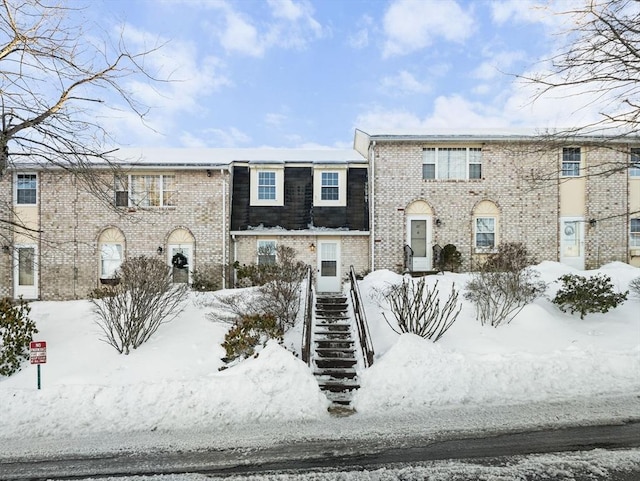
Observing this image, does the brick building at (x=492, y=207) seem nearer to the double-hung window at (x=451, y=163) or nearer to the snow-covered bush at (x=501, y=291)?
the double-hung window at (x=451, y=163)

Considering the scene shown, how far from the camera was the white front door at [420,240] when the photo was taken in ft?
50.8

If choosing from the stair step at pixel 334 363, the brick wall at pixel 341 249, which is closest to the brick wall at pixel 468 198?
the brick wall at pixel 341 249

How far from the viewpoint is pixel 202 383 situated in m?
6.44

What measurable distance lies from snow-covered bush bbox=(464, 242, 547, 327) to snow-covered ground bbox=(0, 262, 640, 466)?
59 cm

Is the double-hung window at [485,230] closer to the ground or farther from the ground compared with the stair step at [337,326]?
farther from the ground

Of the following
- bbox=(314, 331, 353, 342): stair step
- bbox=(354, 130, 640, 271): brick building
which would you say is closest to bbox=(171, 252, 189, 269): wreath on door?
bbox=(354, 130, 640, 271): brick building

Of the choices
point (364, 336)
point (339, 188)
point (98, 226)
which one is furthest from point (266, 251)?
point (364, 336)

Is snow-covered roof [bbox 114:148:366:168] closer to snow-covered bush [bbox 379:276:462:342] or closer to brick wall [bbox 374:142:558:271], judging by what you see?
brick wall [bbox 374:142:558:271]

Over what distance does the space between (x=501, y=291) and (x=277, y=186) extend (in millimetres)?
9890

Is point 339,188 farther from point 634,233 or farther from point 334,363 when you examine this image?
point 634,233

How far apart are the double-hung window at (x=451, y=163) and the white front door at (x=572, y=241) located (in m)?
3.99

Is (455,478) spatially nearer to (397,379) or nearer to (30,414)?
(397,379)

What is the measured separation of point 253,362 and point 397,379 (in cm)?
262

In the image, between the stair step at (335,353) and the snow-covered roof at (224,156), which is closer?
the stair step at (335,353)
